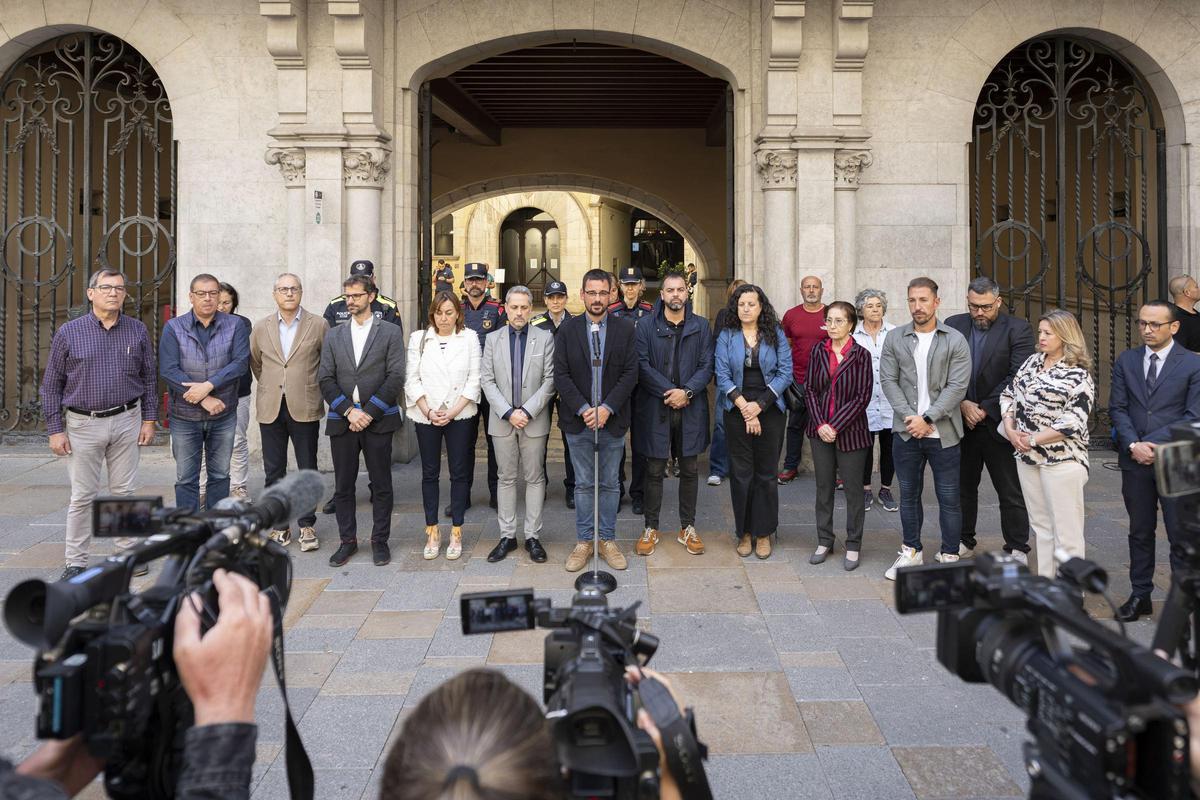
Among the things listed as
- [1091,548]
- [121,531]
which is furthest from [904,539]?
[121,531]

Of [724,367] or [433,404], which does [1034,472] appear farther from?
[433,404]

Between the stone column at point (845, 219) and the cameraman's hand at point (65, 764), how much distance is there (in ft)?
27.8

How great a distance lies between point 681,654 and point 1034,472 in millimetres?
2298

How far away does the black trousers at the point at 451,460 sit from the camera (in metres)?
6.78

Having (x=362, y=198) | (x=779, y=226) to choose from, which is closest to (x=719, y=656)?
(x=779, y=226)

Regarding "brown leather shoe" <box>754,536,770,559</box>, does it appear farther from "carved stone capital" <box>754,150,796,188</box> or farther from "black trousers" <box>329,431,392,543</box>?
"carved stone capital" <box>754,150,796,188</box>

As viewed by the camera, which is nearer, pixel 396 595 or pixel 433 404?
pixel 396 595

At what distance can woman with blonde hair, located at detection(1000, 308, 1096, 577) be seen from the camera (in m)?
5.30

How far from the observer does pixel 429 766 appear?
4.40ft

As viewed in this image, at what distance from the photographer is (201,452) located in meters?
6.76

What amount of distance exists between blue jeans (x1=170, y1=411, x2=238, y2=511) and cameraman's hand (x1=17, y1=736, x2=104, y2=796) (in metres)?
5.17

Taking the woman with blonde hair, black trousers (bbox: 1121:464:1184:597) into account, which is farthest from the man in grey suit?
black trousers (bbox: 1121:464:1184:597)

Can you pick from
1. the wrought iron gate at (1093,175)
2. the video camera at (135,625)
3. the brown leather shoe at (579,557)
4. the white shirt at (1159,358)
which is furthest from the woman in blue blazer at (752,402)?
the video camera at (135,625)

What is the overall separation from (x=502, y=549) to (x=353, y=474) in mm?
1169
